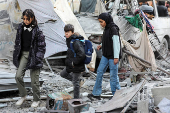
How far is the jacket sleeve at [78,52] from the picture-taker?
11.9 ft

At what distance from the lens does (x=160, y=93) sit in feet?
11.3

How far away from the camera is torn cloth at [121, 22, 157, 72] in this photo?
5418mm

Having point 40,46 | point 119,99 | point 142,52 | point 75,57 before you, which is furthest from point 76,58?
point 142,52

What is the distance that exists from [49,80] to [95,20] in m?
2.37

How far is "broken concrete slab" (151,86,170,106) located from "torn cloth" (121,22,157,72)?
6.03ft

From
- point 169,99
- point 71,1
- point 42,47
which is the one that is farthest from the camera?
point 71,1

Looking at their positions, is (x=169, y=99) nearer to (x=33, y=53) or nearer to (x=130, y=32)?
(x=33, y=53)

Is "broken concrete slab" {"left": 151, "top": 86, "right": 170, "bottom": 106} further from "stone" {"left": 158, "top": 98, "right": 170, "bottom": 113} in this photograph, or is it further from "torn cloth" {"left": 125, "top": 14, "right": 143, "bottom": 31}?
"torn cloth" {"left": 125, "top": 14, "right": 143, "bottom": 31}

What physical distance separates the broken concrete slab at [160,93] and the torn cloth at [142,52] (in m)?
1.84

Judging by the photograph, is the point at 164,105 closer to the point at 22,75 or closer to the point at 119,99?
the point at 119,99

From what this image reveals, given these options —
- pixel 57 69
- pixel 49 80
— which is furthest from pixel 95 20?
pixel 49 80

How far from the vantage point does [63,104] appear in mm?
3572

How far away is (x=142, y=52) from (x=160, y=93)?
245cm

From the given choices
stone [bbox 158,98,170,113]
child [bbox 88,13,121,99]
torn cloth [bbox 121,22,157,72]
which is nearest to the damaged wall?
torn cloth [bbox 121,22,157,72]
